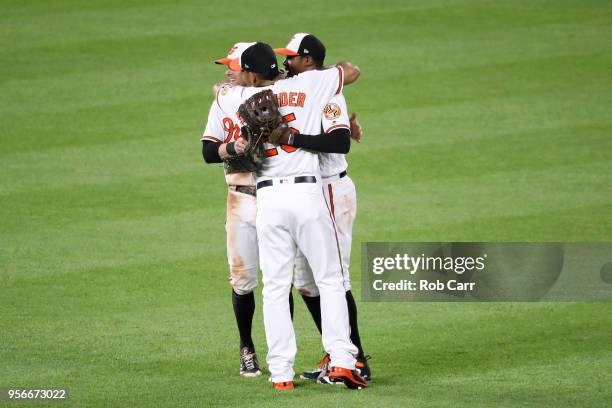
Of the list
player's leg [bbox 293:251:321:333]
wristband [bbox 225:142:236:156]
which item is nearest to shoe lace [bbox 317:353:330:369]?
player's leg [bbox 293:251:321:333]

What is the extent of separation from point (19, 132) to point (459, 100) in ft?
15.6

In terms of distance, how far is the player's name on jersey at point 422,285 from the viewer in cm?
809

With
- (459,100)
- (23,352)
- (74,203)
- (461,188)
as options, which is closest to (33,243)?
(74,203)

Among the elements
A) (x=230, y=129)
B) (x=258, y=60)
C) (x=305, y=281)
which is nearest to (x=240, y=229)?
(x=305, y=281)

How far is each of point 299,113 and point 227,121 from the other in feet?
1.60

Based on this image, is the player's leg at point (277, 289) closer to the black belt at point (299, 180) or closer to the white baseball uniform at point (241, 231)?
the black belt at point (299, 180)

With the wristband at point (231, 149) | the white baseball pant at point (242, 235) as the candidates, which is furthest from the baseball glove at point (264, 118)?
the white baseball pant at point (242, 235)

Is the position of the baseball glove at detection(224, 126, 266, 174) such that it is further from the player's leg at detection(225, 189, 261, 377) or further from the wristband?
the player's leg at detection(225, 189, 261, 377)

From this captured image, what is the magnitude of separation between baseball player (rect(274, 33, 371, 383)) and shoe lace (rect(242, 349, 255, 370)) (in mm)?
293

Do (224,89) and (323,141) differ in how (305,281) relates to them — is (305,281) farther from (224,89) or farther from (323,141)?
(224,89)

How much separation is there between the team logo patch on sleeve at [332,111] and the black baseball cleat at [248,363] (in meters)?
1.44

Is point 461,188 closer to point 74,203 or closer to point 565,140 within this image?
point 565,140

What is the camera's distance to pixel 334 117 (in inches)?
226

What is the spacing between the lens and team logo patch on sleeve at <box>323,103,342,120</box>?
18.8 feet
